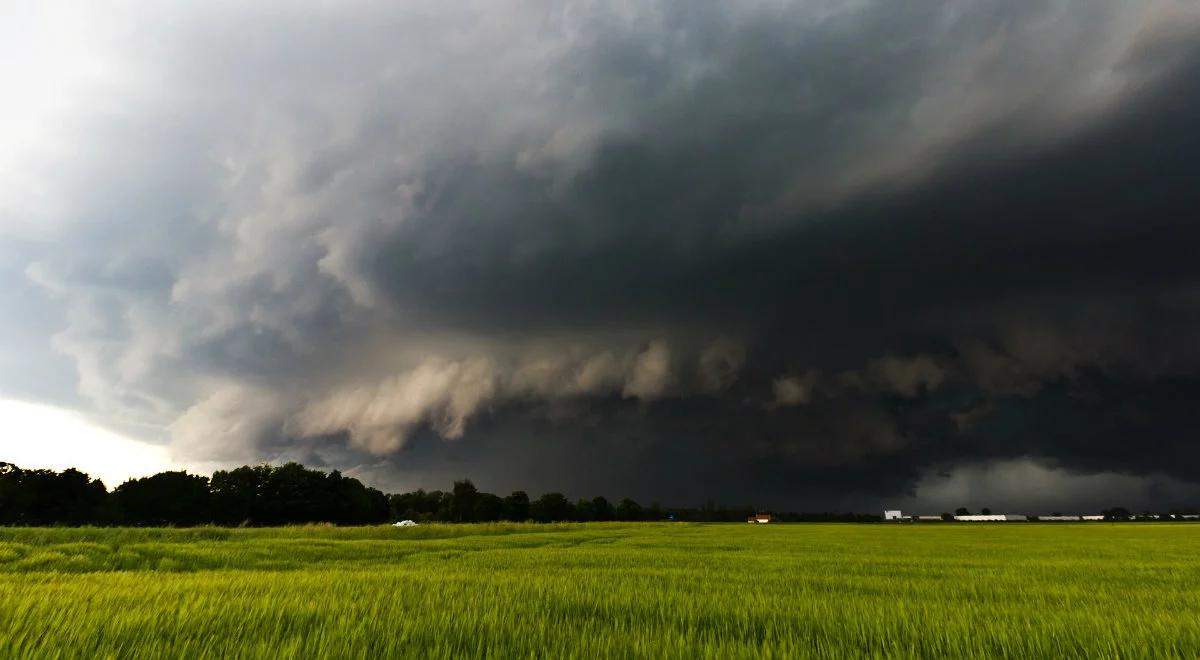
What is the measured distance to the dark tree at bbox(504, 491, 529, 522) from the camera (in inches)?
5809

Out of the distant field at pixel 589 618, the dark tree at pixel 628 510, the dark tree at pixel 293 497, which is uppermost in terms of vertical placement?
the distant field at pixel 589 618

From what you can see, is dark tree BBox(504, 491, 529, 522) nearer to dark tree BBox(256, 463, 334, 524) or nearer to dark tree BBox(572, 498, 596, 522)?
dark tree BBox(572, 498, 596, 522)

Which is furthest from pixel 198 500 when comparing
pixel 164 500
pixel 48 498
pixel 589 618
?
pixel 589 618

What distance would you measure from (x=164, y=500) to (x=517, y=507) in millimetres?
81669

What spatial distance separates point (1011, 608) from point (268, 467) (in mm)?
116492

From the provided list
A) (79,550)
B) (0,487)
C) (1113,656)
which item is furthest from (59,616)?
(0,487)

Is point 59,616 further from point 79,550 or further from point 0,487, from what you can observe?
point 0,487

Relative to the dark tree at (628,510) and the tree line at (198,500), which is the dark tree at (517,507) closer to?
the tree line at (198,500)

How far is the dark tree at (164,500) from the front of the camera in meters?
83.6

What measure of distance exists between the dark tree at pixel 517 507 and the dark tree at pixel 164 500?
235ft

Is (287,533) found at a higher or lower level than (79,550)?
lower

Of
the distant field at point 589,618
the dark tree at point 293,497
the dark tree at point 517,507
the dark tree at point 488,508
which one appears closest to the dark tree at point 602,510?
the dark tree at point 517,507

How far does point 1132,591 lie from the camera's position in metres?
9.38

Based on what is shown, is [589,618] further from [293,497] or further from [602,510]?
[602,510]
